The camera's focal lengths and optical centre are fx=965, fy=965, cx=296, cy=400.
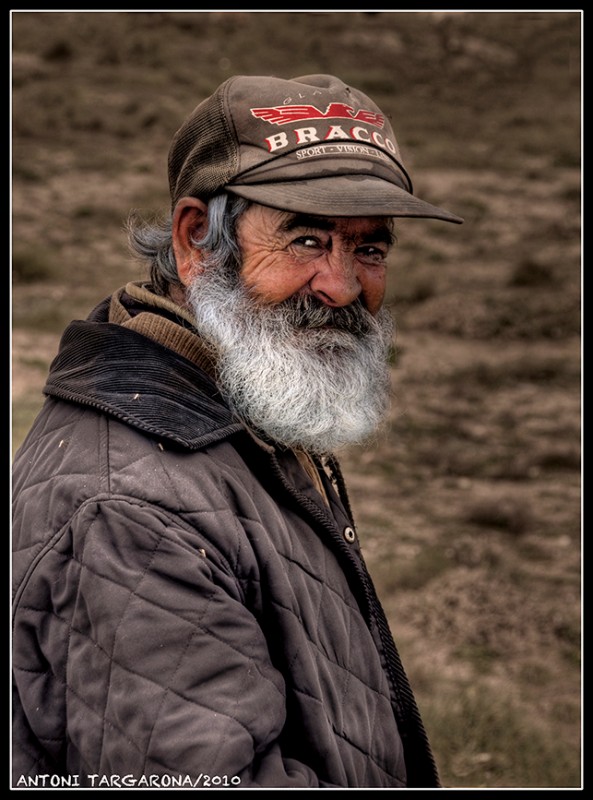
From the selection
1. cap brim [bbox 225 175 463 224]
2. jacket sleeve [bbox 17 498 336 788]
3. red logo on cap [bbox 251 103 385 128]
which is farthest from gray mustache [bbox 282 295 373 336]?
jacket sleeve [bbox 17 498 336 788]

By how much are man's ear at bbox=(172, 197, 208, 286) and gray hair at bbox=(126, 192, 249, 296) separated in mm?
24

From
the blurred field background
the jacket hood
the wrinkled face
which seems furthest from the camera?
the blurred field background

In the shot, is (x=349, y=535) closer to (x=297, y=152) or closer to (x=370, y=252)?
(x=370, y=252)

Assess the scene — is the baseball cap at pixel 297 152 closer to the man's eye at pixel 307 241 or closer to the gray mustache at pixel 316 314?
the man's eye at pixel 307 241

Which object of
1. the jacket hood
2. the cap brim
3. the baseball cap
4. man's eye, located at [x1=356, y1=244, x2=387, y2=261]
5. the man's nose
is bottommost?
the jacket hood

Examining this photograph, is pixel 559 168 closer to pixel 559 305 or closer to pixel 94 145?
pixel 559 305

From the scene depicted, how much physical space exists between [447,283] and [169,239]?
1067 centimetres

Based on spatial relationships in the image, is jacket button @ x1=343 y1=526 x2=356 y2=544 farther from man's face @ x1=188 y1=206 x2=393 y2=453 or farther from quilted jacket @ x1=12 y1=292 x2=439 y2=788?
man's face @ x1=188 y1=206 x2=393 y2=453

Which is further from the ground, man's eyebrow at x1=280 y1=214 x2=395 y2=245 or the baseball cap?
the baseball cap

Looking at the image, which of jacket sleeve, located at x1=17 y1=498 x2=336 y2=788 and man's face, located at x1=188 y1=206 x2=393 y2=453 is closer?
jacket sleeve, located at x1=17 y1=498 x2=336 y2=788

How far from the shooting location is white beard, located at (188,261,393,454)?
2213mm

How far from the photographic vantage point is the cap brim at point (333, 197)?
2.12 meters

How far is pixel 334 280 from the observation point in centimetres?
224

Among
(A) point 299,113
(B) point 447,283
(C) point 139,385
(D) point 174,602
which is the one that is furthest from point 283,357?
(B) point 447,283
